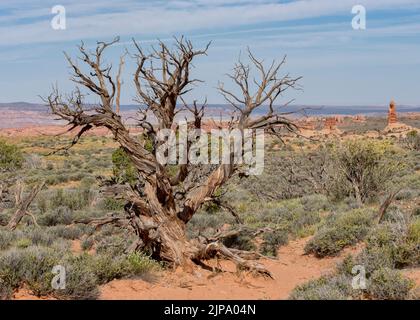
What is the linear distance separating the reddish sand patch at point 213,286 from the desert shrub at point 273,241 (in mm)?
1356

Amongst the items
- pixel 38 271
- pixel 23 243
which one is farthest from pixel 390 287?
pixel 23 243

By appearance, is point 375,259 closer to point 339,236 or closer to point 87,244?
point 339,236

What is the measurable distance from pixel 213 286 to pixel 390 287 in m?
3.21

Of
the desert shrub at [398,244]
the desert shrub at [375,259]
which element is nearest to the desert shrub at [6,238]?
the desert shrub at [375,259]

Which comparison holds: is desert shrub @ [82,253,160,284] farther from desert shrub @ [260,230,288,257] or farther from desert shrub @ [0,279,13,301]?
desert shrub @ [260,230,288,257]

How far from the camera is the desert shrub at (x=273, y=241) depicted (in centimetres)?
1219

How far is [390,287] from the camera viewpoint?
22.6 ft

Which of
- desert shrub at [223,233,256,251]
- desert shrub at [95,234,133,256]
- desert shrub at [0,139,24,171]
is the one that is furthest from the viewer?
desert shrub at [0,139,24,171]

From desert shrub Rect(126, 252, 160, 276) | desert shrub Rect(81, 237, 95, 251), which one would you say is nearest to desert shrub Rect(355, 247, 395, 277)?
desert shrub Rect(126, 252, 160, 276)

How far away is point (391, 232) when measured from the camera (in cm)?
1006

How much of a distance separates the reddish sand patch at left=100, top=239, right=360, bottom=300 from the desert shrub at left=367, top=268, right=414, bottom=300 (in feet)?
5.65

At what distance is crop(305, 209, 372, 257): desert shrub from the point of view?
1141cm

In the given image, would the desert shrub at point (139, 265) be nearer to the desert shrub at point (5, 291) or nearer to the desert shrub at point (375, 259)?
the desert shrub at point (5, 291)
